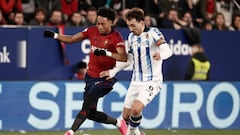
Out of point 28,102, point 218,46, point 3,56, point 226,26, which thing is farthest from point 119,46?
point 226,26

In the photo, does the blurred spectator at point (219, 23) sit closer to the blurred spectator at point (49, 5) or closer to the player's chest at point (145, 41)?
the blurred spectator at point (49, 5)

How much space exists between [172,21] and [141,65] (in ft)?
19.9

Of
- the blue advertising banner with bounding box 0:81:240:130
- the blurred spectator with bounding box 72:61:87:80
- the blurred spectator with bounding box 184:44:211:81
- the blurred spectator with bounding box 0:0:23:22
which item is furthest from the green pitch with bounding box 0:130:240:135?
the blurred spectator with bounding box 0:0:23:22

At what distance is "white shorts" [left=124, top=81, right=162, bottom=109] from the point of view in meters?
11.2

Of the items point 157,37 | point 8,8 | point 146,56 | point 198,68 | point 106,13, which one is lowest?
point 198,68

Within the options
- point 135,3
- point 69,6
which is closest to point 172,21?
point 135,3

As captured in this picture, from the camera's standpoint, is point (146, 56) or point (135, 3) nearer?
point (146, 56)

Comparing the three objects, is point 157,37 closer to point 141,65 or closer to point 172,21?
point 141,65

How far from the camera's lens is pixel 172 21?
57.0 feet

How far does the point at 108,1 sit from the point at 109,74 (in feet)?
19.7

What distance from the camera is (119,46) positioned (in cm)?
1176

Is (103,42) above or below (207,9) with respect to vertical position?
above

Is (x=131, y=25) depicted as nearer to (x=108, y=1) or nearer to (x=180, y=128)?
(x=180, y=128)

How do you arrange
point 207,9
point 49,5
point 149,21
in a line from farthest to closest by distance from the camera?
point 207,9 < point 49,5 < point 149,21
